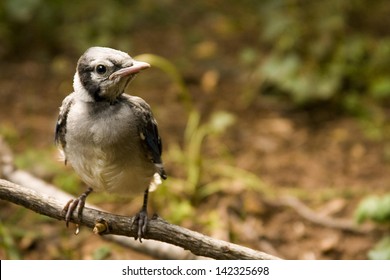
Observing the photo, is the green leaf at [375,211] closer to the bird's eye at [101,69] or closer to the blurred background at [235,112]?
the blurred background at [235,112]

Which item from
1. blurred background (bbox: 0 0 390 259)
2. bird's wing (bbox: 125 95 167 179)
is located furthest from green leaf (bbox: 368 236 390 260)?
bird's wing (bbox: 125 95 167 179)

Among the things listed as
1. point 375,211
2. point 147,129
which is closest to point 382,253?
point 375,211

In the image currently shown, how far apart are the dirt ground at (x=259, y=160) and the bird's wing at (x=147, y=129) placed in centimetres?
121

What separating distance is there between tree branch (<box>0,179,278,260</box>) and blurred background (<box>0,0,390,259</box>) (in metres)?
1.20

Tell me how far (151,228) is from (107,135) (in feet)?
1.54

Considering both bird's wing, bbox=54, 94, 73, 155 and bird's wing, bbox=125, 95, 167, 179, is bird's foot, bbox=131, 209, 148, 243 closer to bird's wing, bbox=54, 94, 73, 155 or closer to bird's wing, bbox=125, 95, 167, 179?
bird's wing, bbox=125, 95, 167, 179

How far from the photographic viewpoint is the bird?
8.36 ft

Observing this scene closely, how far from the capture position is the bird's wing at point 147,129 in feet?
9.12

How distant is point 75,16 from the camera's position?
8133 millimetres

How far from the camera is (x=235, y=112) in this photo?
6.55m

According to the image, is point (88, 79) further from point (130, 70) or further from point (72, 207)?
point (72, 207)

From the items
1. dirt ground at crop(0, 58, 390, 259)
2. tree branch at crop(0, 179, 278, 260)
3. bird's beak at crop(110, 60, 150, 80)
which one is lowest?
tree branch at crop(0, 179, 278, 260)
